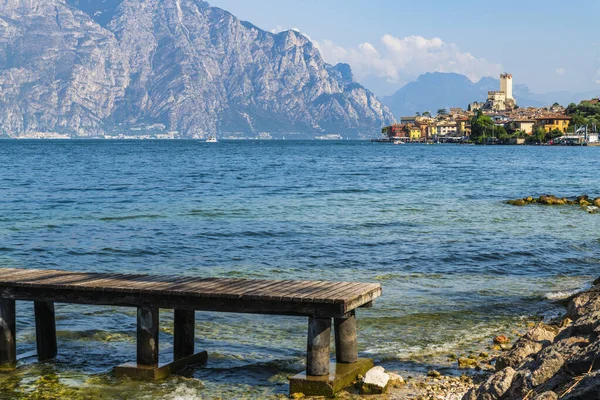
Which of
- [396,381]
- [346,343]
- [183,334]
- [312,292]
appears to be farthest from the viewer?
[183,334]

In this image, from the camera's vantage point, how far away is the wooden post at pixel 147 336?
1181 centimetres

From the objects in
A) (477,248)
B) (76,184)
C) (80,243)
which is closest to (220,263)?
(80,243)

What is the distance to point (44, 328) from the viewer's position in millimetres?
12906

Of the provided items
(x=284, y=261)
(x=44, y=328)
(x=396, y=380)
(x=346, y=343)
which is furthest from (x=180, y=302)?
(x=284, y=261)

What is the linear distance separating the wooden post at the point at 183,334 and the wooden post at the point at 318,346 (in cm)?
248

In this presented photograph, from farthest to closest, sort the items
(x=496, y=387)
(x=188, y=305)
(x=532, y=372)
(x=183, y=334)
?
(x=183, y=334) → (x=188, y=305) → (x=496, y=387) → (x=532, y=372)

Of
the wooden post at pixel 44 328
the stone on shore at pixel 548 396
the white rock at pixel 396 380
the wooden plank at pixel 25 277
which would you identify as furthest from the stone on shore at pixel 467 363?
the wooden plank at pixel 25 277

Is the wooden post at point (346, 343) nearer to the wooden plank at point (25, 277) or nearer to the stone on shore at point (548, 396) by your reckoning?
the stone on shore at point (548, 396)

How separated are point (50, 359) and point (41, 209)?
29.2m

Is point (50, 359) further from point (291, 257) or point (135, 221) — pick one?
point (135, 221)

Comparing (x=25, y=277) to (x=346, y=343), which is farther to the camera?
(x=25, y=277)

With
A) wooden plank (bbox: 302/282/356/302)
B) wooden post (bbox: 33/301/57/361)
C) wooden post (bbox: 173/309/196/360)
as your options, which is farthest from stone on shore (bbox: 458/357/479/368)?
wooden post (bbox: 33/301/57/361)

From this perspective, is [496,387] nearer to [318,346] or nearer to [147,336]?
[318,346]

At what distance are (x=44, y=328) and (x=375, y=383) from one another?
18.8ft
